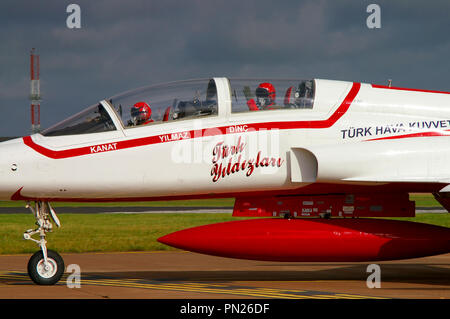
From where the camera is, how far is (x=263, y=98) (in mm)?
11773

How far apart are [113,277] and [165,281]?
1271mm

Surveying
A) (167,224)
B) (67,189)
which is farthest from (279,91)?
(167,224)

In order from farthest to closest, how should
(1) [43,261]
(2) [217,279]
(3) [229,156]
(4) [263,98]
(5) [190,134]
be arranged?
(2) [217,279], (4) [263,98], (1) [43,261], (3) [229,156], (5) [190,134]

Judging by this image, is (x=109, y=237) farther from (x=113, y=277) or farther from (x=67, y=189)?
(x=67, y=189)

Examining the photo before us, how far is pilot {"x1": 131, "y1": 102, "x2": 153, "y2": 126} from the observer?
11344 millimetres

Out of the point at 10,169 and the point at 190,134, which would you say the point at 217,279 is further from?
the point at 10,169

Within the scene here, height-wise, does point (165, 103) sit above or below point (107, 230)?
above

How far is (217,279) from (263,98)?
3.71 metres

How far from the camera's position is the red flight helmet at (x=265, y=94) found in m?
11.7

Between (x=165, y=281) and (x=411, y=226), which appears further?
(x=165, y=281)

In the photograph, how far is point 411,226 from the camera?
39.0 feet

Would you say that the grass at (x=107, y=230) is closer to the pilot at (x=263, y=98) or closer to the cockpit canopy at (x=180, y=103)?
the cockpit canopy at (x=180, y=103)

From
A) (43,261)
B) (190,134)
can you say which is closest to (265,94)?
(190,134)
